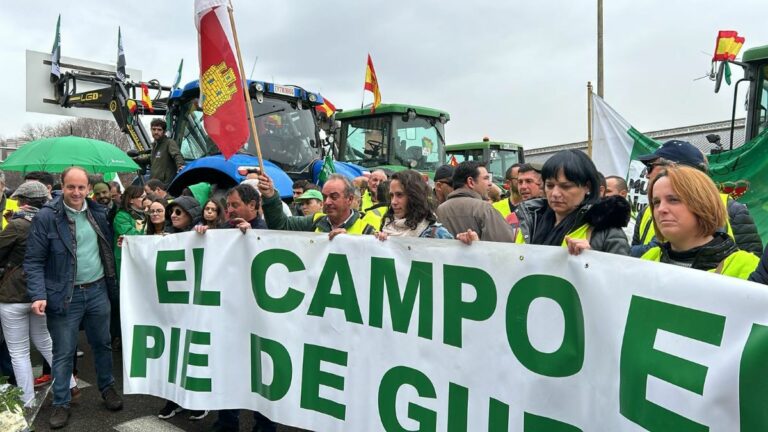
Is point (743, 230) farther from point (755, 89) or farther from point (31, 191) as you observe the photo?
point (31, 191)

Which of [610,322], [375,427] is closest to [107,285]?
[375,427]

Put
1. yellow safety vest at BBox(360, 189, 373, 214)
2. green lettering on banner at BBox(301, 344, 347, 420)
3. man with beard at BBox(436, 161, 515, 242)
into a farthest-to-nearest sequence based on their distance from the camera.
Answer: yellow safety vest at BBox(360, 189, 373, 214), man with beard at BBox(436, 161, 515, 242), green lettering on banner at BBox(301, 344, 347, 420)

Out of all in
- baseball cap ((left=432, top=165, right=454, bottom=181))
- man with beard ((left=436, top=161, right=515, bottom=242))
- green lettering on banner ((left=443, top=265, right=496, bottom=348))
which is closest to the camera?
green lettering on banner ((left=443, top=265, right=496, bottom=348))

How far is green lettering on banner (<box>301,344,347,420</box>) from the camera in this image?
2.79 metres

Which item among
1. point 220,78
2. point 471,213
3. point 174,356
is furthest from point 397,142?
point 174,356

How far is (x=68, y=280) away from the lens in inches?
151

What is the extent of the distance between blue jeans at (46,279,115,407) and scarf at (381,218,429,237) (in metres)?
2.25

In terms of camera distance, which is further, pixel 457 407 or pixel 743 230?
pixel 743 230

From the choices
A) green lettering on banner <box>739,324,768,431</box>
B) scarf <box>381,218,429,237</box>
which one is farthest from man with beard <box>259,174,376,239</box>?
green lettering on banner <box>739,324,768,431</box>

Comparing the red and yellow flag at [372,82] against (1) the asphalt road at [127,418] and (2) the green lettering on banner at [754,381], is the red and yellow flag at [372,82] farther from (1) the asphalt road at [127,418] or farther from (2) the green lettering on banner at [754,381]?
(2) the green lettering on banner at [754,381]

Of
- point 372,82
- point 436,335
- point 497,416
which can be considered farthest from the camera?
point 372,82

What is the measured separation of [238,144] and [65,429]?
222 cm

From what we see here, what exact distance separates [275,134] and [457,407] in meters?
6.07

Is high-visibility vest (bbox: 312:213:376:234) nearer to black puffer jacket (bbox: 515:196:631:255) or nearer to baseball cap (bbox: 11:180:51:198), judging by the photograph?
black puffer jacket (bbox: 515:196:631:255)
